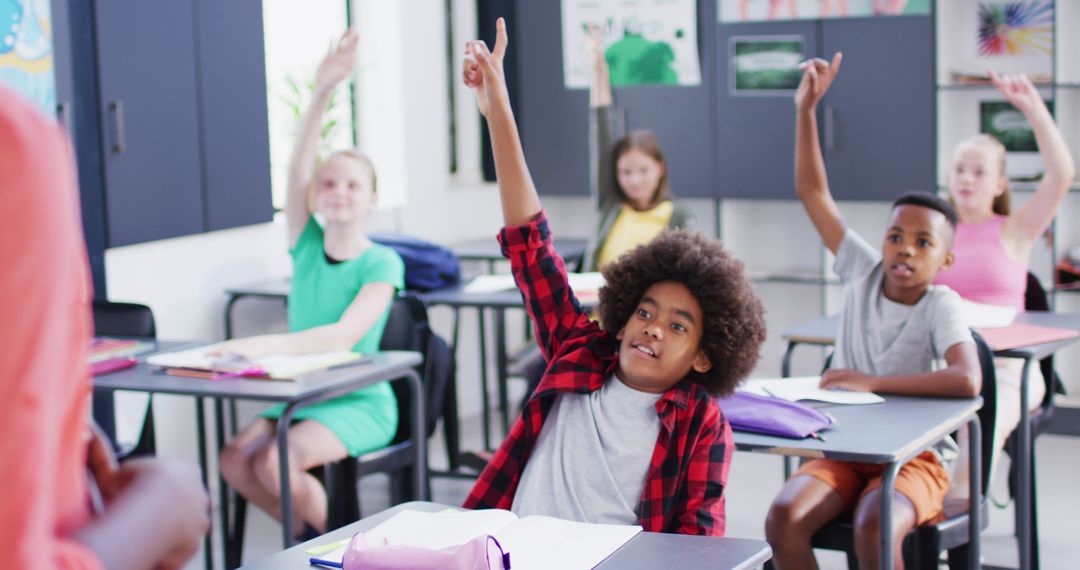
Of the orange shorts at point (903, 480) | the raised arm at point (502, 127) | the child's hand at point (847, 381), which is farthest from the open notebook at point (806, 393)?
the raised arm at point (502, 127)

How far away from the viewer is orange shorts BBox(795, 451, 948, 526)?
9.06 feet

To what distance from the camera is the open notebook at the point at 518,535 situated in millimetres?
1693

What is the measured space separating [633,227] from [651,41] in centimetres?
109

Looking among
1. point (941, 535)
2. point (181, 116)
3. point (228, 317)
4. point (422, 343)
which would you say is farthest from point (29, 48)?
point (941, 535)

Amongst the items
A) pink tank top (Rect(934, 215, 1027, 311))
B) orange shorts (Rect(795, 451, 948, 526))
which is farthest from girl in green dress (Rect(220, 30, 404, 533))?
pink tank top (Rect(934, 215, 1027, 311))

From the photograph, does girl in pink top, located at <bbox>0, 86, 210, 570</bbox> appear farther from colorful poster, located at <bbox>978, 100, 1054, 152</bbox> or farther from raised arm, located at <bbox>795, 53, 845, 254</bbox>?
colorful poster, located at <bbox>978, 100, 1054, 152</bbox>

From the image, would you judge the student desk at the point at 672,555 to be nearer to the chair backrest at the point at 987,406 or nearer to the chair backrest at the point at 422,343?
the chair backrest at the point at 987,406

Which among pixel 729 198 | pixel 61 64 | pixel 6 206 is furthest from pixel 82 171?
pixel 6 206

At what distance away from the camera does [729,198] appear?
5750 mm

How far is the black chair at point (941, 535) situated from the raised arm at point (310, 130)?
1.86 metres

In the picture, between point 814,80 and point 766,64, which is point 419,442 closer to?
point 814,80

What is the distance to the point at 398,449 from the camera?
3.60 meters

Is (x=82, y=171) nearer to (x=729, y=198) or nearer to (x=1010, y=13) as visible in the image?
(x=729, y=198)

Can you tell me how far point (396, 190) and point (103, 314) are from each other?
6.58 ft
